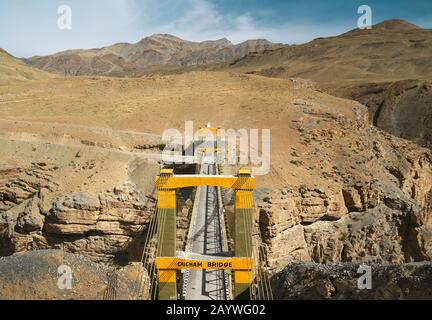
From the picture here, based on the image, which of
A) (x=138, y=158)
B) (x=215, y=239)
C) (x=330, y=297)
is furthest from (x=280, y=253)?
(x=138, y=158)

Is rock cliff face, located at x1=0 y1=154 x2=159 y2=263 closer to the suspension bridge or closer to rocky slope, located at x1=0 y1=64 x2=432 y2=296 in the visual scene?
rocky slope, located at x1=0 y1=64 x2=432 y2=296

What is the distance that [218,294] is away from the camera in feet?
38.3

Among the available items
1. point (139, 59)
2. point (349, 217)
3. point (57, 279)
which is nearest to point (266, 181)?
point (349, 217)

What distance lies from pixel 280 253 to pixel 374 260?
6.54m

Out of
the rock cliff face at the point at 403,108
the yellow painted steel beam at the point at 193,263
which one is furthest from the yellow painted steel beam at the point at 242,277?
the rock cliff face at the point at 403,108

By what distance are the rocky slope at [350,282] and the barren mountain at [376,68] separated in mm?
41288

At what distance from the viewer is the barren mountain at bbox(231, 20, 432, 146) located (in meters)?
53.9

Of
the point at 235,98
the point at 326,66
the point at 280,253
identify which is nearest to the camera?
the point at 280,253

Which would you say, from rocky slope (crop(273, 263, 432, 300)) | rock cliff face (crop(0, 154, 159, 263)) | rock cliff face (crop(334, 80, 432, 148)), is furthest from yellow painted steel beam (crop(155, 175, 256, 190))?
rock cliff face (crop(334, 80, 432, 148))

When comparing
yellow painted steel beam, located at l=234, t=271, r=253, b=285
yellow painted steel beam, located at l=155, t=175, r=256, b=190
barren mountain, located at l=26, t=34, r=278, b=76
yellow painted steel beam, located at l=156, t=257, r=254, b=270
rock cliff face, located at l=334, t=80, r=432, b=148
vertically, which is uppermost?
barren mountain, located at l=26, t=34, r=278, b=76

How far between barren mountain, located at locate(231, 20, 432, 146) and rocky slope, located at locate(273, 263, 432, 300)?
135 feet
